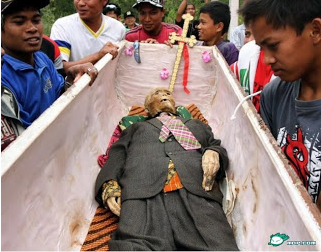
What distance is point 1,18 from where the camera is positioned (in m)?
1.69

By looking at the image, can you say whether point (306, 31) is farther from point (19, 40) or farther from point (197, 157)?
point (19, 40)

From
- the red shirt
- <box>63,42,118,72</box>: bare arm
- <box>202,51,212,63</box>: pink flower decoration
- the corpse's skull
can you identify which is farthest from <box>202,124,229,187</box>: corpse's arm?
the red shirt

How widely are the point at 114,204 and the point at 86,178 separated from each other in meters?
0.28

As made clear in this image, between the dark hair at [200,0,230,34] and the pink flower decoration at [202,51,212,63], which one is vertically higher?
the dark hair at [200,0,230,34]

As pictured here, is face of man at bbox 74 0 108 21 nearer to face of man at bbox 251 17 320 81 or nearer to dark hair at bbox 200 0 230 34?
dark hair at bbox 200 0 230 34

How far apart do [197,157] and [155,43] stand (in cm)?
172

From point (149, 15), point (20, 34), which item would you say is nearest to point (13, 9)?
point (20, 34)

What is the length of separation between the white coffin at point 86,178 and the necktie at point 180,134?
0.26 metres

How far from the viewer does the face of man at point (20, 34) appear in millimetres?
1728

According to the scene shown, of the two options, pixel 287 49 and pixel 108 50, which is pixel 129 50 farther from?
pixel 287 49

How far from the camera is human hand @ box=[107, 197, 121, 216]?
1972 millimetres

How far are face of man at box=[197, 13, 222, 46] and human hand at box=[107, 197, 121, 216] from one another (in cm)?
210

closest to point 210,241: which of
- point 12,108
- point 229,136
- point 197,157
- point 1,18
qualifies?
point 197,157

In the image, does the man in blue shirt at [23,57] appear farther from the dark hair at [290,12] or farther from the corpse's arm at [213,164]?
the dark hair at [290,12]
